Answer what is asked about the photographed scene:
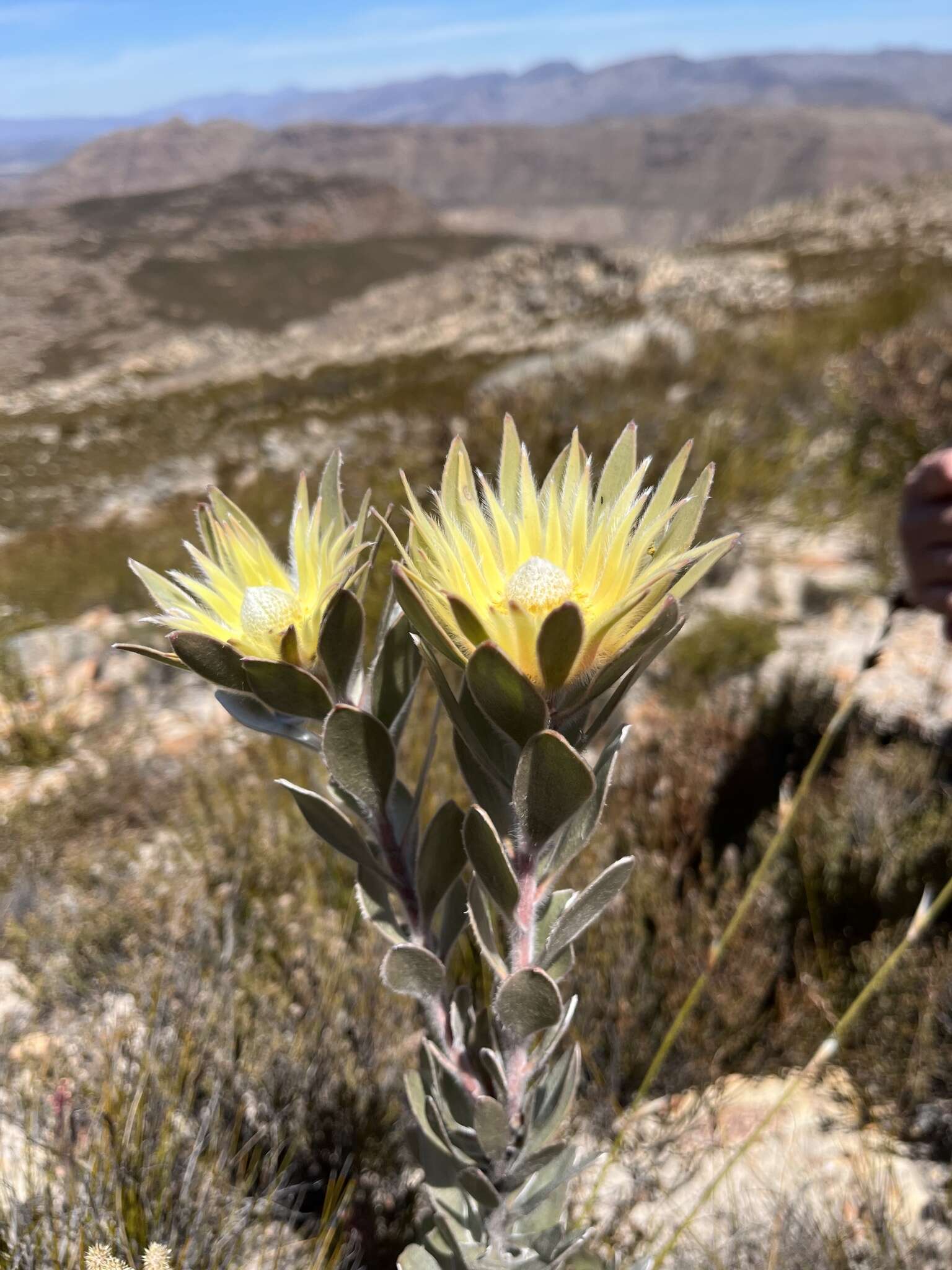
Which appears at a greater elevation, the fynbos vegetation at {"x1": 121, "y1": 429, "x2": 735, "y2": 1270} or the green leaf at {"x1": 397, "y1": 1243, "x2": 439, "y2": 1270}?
the fynbos vegetation at {"x1": 121, "y1": 429, "x2": 735, "y2": 1270}

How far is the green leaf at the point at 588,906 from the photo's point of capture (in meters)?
0.70

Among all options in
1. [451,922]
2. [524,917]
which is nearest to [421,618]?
[524,917]

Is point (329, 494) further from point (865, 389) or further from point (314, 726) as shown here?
point (865, 389)

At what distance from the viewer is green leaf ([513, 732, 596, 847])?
1.88 ft

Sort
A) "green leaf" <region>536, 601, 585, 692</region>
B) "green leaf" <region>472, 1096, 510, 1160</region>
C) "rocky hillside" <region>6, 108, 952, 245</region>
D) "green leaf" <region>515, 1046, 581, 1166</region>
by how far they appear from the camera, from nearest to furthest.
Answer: "green leaf" <region>536, 601, 585, 692</region> → "green leaf" <region>472, 1096, 510, 1160</region> → "green leaf" <region>515, 1046, 581, 1166</region> → "rocky hillside" <region>6, 108, 952, 245</region>

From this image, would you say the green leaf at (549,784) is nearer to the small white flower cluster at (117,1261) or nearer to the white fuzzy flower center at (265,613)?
the white fuzzy flower center at (265,613)

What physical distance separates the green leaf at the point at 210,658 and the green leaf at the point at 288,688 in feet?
0.04

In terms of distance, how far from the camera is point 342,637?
0.69 meters

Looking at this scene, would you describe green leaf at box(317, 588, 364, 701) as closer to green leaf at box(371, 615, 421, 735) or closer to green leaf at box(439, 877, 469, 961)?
green leaf at box(371, 615, 421, 735)

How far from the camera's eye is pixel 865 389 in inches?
212

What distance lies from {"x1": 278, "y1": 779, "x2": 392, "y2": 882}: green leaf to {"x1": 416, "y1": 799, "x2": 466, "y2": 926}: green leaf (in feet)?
0.16

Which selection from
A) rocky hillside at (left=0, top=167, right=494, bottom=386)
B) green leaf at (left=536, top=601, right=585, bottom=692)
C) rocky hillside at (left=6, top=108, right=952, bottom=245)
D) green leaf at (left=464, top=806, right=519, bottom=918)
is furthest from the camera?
rocky hillside at (left=6, top=108, right=952, bottom=245)

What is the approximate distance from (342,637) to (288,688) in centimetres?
6

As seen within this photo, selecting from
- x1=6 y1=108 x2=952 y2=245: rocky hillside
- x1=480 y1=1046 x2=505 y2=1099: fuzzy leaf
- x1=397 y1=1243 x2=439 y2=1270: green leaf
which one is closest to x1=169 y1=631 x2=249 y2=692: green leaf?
x1=480 y1=1046 x2=505 y2=1099: fuzzy leaf
